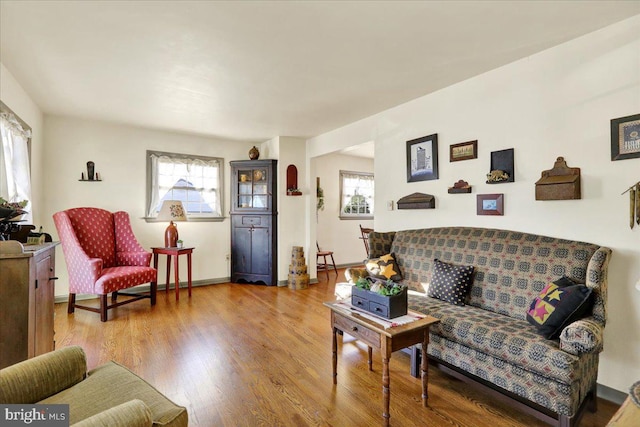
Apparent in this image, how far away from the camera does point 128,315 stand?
356cm

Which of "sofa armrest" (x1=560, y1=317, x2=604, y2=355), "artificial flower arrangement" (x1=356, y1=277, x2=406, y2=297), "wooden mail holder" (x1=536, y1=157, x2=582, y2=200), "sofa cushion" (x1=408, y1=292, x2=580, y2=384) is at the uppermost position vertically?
"wooden mail holder" (x1=536, y1=157, x2=582, y2=200)

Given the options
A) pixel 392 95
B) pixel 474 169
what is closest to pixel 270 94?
pixel 392 95

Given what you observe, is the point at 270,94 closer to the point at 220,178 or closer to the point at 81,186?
the point at 220,178

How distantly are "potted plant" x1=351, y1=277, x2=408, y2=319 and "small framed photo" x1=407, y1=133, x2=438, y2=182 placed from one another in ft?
5.56

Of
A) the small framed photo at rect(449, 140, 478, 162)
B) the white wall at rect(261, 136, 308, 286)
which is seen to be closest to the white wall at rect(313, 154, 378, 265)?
the white wall at rect(261, 136, 308, 286)

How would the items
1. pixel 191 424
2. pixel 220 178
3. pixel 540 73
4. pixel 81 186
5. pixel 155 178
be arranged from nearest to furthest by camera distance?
pixel 191 424 → pixel 540 73 → pixel 81 186 → pixel 155 178 → pixel 220 178

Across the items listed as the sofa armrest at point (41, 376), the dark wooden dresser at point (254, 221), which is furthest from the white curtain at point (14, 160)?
the dark wooden dresser at point (254, 221)

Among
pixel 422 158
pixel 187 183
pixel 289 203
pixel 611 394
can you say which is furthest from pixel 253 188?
pixel 611 394

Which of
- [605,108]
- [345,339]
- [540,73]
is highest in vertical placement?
[540,73]

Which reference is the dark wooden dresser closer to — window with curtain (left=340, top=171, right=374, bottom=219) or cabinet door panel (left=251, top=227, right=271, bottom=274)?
cabinet door panel (left=251, top=227, right=271, bottom=274)

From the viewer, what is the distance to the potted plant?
1887mm

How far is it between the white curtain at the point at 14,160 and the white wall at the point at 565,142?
394 cm

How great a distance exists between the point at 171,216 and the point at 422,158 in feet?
11.4

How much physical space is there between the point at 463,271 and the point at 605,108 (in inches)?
58.9
